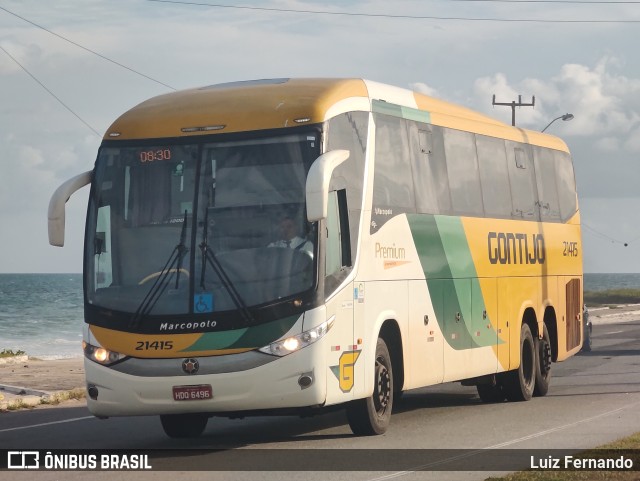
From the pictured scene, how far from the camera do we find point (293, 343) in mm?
13250

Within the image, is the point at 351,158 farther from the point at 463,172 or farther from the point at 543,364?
the point at 543,364

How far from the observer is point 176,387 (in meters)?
13.2

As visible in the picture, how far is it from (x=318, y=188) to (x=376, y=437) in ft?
10.5

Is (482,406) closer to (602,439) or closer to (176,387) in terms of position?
(602,439)

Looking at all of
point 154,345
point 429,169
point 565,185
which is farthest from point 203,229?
point 565,185

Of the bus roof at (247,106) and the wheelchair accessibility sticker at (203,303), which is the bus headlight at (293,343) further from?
the bus roof at (247,106)

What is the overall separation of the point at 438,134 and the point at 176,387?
19.3 ft

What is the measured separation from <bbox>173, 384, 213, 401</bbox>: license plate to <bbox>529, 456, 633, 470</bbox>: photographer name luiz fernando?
3145 mm

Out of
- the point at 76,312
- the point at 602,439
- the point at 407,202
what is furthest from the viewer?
the point at 76,312

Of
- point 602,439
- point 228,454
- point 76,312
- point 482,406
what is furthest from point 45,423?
point 76,312

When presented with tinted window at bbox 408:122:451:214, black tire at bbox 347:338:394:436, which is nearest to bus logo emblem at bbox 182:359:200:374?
black tire at bbox 347:338:394:436

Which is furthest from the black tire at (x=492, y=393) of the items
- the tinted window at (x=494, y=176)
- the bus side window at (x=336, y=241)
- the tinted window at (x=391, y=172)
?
the bus side window at (x=336, y=241)

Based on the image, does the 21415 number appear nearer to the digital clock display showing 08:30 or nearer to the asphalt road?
the asphalt road

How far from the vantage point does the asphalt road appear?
→ 12359 mm
